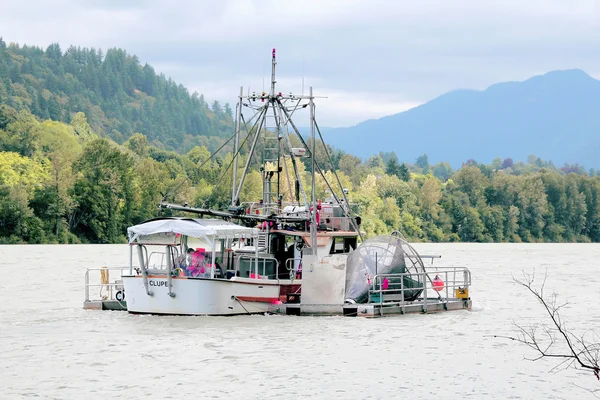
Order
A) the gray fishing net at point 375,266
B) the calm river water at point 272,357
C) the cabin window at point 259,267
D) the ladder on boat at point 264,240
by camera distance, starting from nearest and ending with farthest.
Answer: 1. the calm river water at point 272,357
2. the cabin window at point 259,267
3. the gray fishing net at point 375,266
4. the ladder on boat at point 264,240

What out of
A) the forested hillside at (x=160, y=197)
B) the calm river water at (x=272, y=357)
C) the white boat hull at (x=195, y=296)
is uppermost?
the forested hillside at (x=160, y=197)

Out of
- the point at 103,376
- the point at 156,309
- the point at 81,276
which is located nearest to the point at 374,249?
the point at 156,309

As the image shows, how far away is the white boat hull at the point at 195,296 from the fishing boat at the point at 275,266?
0.04 m

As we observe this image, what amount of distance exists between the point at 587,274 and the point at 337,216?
46042mm

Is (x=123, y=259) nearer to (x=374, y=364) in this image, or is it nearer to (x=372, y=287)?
(x=372, y=287)

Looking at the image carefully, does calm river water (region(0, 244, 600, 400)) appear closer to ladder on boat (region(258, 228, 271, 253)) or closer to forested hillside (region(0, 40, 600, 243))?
ladder on boat (region(258, 228, 271, 253))

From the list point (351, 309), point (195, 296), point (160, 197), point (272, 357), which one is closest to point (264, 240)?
point (351, 309)

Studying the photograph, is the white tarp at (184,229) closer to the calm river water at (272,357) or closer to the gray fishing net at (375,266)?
the calm river water at (272,357)

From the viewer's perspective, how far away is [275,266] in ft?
141

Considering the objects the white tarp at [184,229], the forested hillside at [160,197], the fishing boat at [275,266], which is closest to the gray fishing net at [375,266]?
the fishing boat at [275,266]

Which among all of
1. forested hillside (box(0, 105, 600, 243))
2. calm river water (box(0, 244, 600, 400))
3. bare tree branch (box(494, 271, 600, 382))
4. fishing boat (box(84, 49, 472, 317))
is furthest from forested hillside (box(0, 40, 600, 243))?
bare tree branch (box(494, 271, 600, 382))

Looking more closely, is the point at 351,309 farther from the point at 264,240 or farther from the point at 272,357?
the point at 272,357

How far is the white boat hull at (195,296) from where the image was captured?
38906mm

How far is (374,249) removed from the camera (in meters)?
43.1
